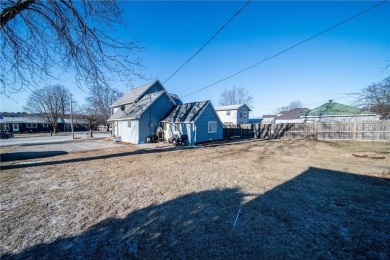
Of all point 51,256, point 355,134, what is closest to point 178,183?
point 51,256

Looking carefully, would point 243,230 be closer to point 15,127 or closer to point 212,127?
point 212,127

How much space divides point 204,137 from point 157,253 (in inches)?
560

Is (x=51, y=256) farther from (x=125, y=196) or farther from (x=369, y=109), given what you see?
(x=369, y=109)

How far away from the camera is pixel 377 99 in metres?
6.31

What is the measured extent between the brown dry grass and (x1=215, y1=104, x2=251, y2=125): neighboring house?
2808cm

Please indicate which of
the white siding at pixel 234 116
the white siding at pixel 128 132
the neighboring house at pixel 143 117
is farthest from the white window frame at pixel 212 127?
the white siding at pixel 234 116

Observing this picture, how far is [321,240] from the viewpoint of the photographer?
270cm

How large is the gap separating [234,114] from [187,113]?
19830 millimetres

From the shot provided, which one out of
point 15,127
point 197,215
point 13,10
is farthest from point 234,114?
point 15,127

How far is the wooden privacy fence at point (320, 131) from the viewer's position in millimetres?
14670

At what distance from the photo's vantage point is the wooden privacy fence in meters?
14.7

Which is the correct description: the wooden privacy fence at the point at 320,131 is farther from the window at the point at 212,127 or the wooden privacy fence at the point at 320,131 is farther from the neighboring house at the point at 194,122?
the neighboring house at the point at 194,122

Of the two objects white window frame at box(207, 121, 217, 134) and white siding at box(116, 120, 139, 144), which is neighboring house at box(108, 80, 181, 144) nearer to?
white siding at box(116, 120, 139, 144)

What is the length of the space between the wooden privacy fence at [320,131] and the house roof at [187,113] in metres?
7.37
